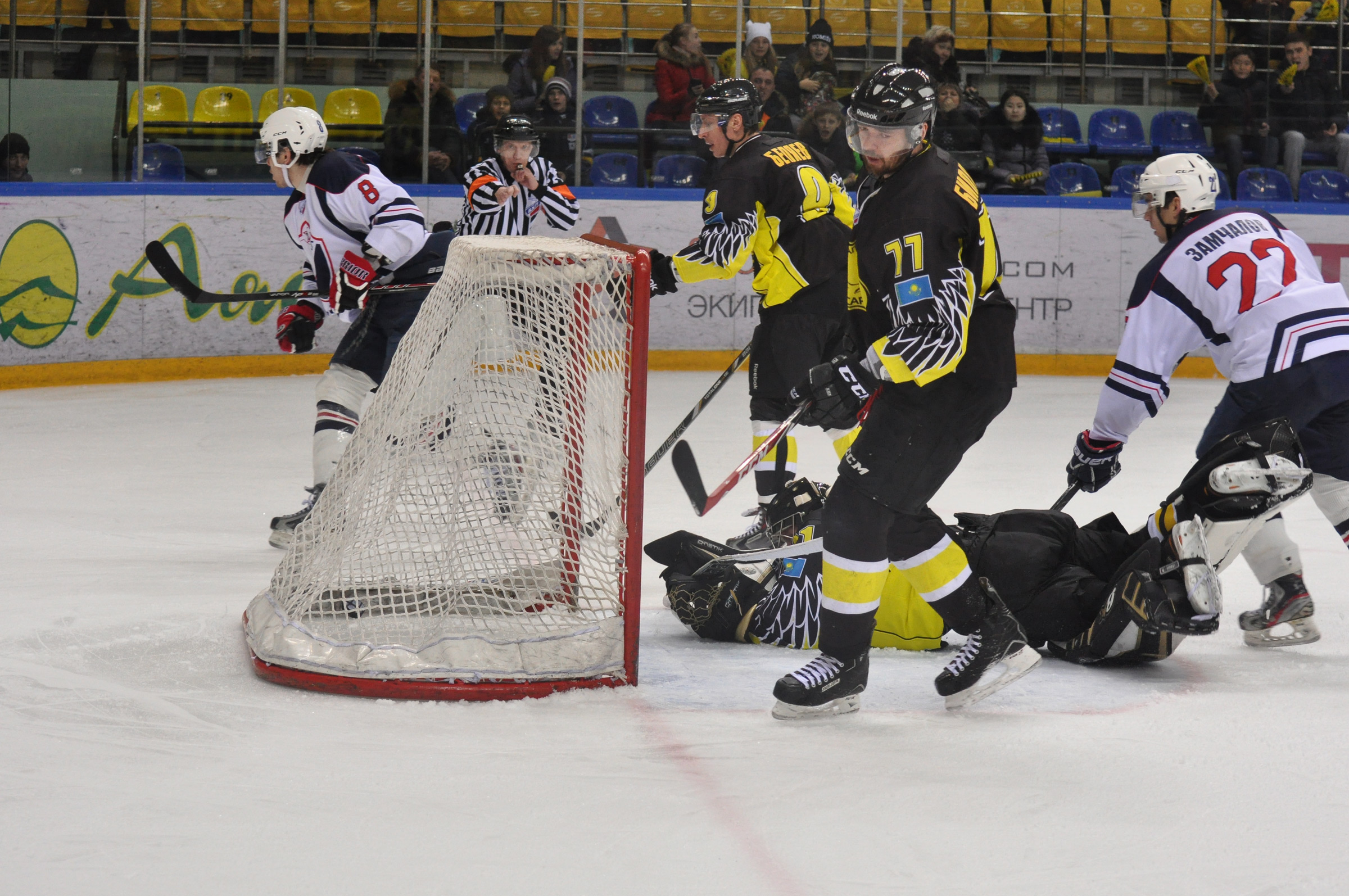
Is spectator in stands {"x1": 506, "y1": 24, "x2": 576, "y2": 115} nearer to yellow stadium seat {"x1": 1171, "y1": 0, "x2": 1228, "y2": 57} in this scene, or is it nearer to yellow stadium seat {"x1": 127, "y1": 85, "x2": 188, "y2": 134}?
yellow stadium seat {"x1": 127, "y1": 85, "x2": 188, "y2": 134}

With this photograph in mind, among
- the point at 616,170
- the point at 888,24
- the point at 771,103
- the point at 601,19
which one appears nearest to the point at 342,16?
the point at 601,19

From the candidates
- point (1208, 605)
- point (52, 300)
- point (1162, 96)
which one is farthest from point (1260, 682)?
point (1162, 96)

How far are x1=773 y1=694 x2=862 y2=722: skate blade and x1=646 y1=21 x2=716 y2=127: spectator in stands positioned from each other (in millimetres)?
5830

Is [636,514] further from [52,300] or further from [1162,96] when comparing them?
[1162,96]

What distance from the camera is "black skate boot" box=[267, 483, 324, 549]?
13.4 ft

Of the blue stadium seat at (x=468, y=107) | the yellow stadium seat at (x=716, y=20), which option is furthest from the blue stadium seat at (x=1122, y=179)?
the blue stadium seat at (x=468, y=107)

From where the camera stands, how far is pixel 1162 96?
8.51 meters

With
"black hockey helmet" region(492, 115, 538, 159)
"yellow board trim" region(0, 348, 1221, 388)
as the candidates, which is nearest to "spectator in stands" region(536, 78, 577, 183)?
"yellow board trim" region(0, 348, 1221, 388)

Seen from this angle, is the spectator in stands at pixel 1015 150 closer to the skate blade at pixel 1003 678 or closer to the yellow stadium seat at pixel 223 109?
the yellow stadium seat at pixel 223 109

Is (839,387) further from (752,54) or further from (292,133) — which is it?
(752,54)

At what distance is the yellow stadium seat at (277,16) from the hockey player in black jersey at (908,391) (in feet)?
18.8

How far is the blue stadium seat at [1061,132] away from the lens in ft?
26.9

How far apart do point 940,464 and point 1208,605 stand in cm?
67

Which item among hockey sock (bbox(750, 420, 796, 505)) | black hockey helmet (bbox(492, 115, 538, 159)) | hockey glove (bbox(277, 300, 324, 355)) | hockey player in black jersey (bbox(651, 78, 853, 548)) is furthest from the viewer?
black hockey helmet (bbox(492, 115, 538, 159))
